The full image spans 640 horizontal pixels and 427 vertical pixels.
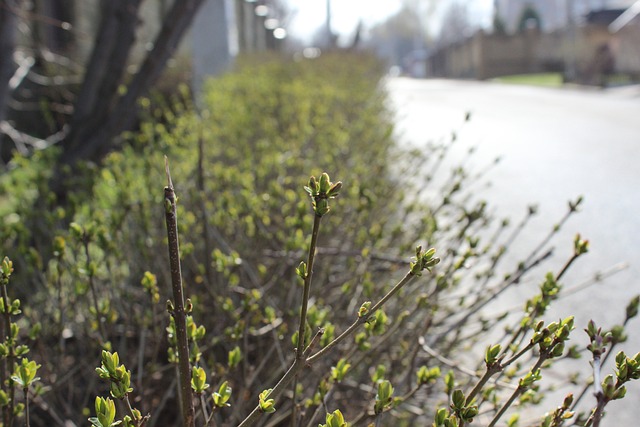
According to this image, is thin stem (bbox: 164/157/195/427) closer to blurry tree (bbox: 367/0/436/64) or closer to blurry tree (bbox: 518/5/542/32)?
blurry tree (bbox: 518/5/542/32)

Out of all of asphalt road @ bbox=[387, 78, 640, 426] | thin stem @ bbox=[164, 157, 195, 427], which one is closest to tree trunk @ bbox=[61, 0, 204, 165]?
asphalt road @ bbox=[387, 78, 640, 426]

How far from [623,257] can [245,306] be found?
4.81m

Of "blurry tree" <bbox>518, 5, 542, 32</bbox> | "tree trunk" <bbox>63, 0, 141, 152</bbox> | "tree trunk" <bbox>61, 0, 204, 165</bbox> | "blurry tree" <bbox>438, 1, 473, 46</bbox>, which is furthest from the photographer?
"blurry tree" <bbox>438, 1, 473, 46</bbox>

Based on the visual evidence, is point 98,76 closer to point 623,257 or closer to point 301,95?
point 301,95

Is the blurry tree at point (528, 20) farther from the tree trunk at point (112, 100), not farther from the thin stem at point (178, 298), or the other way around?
the thin stem at point (178, 298)

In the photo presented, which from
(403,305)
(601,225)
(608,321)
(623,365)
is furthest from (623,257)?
(623,365)

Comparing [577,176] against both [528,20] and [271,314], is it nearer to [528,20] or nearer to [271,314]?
[271,314]

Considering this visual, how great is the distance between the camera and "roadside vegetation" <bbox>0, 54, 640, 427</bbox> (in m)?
1.22

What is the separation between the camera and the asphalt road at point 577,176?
4906 mm

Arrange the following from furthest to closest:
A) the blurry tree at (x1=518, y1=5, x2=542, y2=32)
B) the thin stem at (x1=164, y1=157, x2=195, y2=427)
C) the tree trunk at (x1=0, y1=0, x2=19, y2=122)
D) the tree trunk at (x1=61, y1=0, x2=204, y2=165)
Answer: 1. the blurry tree at (x1=518, y1=5, x2=542, y2=32)
2. the tree trunk at (x1=61, y1=0, x2=204, y2=165)
3. the tree trunk at (x1=0, y1=0, x2=19, y2=122)
4. the thin stem at (x1=164, y1=157, x2=195, y2=427)

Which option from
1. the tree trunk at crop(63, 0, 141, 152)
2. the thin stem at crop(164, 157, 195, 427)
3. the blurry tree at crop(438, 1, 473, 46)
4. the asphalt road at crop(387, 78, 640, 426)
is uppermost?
the blurry tree at crop(438, 1, 473, 46)

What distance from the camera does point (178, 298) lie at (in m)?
1.16

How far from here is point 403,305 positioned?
9.48 ft

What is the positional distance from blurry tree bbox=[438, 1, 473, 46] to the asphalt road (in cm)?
11007
